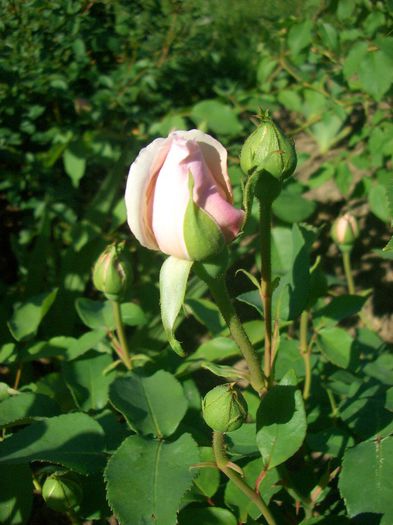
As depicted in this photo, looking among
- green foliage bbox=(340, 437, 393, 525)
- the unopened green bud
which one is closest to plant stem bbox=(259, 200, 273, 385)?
green foliage bbox=(340, 437, 393, 525)

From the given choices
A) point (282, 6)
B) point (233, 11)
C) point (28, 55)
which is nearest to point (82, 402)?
point (28, 55)

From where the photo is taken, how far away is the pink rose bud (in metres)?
0.46

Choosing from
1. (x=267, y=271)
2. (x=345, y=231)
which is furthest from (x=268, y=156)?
(x=345, y=231)

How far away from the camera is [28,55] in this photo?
1.35m

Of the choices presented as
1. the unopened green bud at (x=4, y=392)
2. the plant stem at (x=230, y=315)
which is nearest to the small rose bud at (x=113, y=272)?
the unopened green bud at (x=4, y=392)

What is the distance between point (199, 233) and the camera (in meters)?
0.46

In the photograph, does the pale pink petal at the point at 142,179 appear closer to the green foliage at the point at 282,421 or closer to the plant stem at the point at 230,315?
the plant stem at the point at 230,315

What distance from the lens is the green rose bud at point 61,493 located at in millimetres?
662

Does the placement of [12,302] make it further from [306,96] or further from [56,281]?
[306,96]

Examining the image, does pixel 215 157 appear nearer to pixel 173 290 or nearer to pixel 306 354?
pixel 173 290

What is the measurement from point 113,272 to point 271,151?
36 cm

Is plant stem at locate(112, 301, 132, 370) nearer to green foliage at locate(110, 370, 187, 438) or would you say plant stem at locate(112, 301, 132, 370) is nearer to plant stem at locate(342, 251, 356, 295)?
green foliage at locate(110, 370, 187, 438)

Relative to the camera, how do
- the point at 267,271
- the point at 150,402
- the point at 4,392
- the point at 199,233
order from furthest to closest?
the point at 4,392
the point at 150,402
the point at 267,271
the point at 199,233

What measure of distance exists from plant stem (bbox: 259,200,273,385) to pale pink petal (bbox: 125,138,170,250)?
0.32 feet
